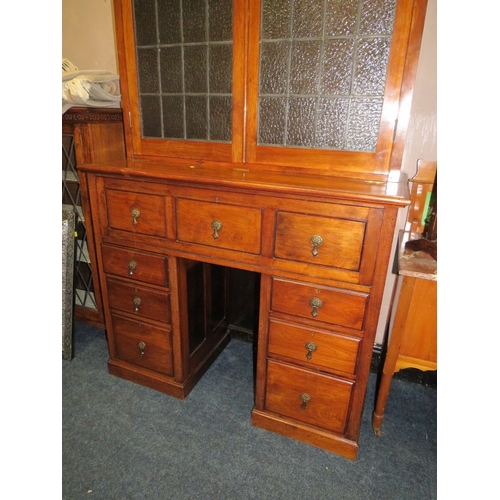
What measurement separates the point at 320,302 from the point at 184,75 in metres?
1.12

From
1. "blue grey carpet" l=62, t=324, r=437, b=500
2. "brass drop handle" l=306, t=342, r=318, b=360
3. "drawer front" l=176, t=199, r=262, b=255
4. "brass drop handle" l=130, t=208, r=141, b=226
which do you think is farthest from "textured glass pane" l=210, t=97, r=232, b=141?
"blue grey carpet" l=62, t=324, r=437, b=500

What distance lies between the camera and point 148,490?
52.2 inches

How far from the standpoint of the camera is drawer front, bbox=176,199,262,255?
1.30 m

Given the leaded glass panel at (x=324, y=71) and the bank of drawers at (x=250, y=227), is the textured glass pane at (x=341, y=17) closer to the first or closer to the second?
the leaded glass panel at (x=324, y=71)

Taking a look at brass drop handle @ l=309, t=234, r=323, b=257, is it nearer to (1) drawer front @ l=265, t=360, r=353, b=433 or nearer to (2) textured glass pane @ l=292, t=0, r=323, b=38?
→ (1) drawer front @ l=265, t=360, r=353, b=433

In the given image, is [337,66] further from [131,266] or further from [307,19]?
[131,266]

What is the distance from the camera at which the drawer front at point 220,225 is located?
→ 1.30m

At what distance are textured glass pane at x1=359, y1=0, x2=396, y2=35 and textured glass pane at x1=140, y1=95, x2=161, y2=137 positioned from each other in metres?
0.90

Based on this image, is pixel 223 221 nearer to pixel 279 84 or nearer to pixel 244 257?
pixel 244 257

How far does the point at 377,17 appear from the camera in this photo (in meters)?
1.18

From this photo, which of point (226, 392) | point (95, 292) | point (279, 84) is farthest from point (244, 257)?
point (95, 292)

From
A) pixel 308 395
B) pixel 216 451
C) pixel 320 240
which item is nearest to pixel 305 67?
pixel 320 240

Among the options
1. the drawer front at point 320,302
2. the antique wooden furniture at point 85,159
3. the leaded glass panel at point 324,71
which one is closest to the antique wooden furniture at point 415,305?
the drawer front at point 320,302

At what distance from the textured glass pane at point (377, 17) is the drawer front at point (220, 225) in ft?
2.41
